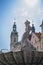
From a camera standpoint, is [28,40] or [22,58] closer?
[22,58]

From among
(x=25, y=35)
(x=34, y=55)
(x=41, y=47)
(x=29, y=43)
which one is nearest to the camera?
(x=34, y=55)

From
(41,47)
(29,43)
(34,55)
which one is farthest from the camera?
(29,43)

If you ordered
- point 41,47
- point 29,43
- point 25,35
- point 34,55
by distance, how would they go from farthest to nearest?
point 25,35 → point 29,43 → point 41,47 → point 34,55

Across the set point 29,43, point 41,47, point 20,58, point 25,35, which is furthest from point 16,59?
point 25,35

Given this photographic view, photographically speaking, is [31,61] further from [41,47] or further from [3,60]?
[41,47]

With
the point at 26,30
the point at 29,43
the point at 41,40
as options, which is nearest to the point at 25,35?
the point at 26,30

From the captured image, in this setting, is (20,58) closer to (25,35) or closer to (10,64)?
(10,64)

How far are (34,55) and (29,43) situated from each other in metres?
49.4

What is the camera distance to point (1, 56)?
22.9 feet

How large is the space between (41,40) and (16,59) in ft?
145

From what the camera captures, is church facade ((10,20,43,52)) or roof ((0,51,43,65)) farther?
church facade ((10,20,43,52))

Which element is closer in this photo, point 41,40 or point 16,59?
point 16,59

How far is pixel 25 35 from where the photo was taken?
66.4 m

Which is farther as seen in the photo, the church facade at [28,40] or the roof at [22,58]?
the church facade at [28,40]
